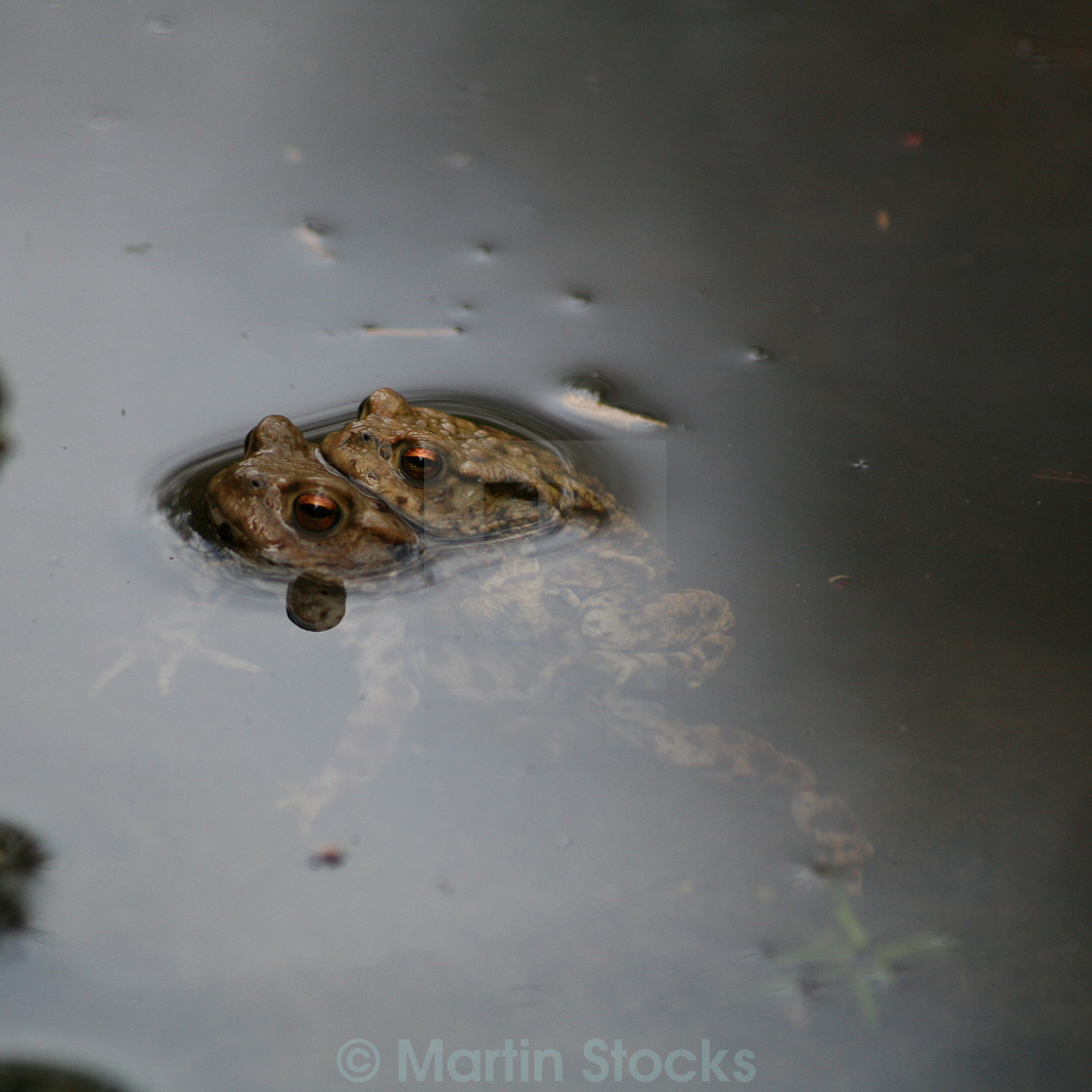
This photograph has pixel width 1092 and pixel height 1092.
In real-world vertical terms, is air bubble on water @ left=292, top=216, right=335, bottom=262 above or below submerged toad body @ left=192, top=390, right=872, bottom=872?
above

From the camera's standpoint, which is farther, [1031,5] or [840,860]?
[1031,5]

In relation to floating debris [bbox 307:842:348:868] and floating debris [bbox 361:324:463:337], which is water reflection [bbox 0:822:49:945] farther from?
floating debris [bbox 361:324:463:337]

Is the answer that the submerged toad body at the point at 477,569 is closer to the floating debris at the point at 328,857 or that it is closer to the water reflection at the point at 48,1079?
the floating debris at the point at 328,857

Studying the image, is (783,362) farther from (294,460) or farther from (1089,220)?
(294,460)

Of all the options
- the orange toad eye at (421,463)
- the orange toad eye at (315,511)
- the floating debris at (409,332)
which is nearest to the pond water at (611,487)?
the floating debris at (409,332)

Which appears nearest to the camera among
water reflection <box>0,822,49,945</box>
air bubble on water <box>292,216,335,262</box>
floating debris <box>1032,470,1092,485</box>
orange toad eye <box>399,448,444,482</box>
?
water reflection <box>0,822,49,945</box>

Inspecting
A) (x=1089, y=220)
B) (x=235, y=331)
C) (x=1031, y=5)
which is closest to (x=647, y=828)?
(x=235, y=331)

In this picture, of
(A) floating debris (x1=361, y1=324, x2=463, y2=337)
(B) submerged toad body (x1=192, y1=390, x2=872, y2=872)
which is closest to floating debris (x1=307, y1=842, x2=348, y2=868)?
(B) submerged toad body (x1=192, y1=390, x2=872, y2=872)
